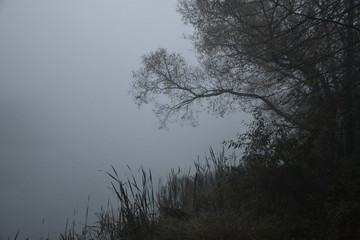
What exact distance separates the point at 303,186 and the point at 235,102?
558cm

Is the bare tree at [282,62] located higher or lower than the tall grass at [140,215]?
higher

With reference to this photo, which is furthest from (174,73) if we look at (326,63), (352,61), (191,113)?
(352,61)

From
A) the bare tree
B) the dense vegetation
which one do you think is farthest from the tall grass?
the bare tree

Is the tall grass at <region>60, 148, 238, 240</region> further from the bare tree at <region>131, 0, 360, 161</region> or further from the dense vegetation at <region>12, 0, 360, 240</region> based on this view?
the bare tree at <region>131, 0, 360, 161</region>

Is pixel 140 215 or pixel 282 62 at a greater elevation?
pixel 282 62

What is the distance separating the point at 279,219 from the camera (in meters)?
4.42

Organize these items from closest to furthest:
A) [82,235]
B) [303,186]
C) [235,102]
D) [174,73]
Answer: [303,186], [82,235], [235,102], [174,73]

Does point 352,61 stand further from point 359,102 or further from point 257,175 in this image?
point 257,175

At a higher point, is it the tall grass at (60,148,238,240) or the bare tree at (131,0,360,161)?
the bare tree at (131,0,360,161)

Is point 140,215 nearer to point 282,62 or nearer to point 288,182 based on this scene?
point 288,182

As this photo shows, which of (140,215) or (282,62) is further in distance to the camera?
(282,62)

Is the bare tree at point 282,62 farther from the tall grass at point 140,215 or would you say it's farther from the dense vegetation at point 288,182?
the tall grass at point 140,215

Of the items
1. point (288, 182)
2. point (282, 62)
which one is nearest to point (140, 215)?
point (288, 182)

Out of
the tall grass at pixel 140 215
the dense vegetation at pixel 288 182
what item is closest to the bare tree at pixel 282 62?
the dense vegetation at pixel 288 182
